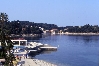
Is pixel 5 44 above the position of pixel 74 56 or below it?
above

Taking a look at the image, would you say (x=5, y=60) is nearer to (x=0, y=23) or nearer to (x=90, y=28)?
(x=0, y=23)

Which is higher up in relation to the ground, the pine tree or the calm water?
the pine tree

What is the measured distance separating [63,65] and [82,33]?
474 ft

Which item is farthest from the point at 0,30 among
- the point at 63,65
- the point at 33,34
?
the point at 33,34

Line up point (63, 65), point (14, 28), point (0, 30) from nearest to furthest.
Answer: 1. point (0, 30)
2. point (63, 65)
3. point (14, 28)

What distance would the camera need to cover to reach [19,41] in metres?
63.0

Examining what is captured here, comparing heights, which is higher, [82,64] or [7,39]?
[7,39]

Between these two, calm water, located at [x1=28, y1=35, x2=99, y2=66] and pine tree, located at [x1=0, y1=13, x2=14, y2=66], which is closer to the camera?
pine tree, located at [x1=0, y1=13, x2=14, y2=66]

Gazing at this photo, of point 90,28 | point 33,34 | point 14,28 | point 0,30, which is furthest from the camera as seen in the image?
point 90,28

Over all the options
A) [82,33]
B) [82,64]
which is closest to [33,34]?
[82,33]

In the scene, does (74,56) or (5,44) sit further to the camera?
(74,56)

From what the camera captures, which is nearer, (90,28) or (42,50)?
(42,50)

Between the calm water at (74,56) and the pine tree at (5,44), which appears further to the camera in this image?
the calm water at (74,56)

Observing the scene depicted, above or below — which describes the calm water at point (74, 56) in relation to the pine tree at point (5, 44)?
below
